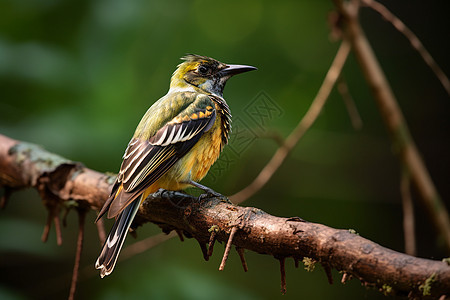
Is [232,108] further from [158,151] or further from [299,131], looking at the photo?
[158,151]

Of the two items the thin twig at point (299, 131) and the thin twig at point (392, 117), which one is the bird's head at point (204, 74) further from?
the thin twig at point (392, 117)

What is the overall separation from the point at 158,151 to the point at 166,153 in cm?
5

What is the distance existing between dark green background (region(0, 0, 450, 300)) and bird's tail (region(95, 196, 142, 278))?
111 centimetres

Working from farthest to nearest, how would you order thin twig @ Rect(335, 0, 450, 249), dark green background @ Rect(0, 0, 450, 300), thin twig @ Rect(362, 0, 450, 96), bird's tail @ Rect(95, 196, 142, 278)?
dark green background @ Rect(0, 0, 450, 300), thin twig @ Rect(335, 0, 450, 249), thin twig @ Rect(362, 0, 450, 96), bird's tail @ Rect(95, 196, 142, 278)

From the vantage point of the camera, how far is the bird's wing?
2.49 metres

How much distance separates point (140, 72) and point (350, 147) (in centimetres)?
206

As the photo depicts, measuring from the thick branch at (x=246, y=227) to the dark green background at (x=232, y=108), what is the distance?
70 cm

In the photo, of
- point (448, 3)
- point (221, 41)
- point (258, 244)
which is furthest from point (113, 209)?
point (448, 3)

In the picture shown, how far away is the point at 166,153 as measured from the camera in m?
2.77

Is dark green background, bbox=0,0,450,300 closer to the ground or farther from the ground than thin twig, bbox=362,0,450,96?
closer to the ground

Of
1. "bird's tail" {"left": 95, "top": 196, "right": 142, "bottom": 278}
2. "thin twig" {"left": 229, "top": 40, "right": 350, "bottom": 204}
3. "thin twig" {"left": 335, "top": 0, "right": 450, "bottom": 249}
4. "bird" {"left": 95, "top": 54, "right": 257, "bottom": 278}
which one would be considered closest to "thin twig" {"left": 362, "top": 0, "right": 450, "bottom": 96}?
"thin twig" {"left": 335, "top": 0, "right": 450, "bottom": 249}

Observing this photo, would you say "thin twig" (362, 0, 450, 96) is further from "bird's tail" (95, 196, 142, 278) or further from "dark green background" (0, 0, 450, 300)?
"bird's tail" (95, 196, 142, 278)

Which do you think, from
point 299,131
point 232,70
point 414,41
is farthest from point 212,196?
point 414,41

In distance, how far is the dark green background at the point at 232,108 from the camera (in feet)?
12.9
